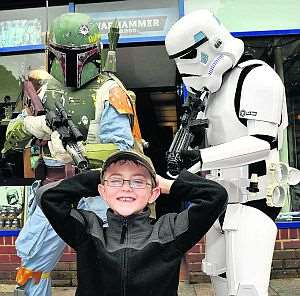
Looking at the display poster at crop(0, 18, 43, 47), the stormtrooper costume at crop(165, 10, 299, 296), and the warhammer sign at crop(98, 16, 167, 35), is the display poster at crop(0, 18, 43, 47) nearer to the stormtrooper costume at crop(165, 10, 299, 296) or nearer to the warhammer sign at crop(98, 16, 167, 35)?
the warhammer sign at crop(98, 16, 167, 35)

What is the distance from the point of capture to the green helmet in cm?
326

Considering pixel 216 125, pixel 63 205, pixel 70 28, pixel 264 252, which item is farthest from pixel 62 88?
pixel 264 252

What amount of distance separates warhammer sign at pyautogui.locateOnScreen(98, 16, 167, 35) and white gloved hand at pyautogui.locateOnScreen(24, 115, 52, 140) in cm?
254

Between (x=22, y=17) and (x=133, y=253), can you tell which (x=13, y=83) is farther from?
(x=133, y=253)

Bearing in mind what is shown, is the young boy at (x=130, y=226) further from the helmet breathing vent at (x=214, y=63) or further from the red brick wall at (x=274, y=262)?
the red brick wall at (x=274, y=262)

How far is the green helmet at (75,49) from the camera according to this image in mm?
3264

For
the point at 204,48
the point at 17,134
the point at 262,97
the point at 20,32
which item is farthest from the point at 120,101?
the point at 20,32

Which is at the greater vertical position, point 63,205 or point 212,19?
point 212,19

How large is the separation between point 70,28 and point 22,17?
2.83m

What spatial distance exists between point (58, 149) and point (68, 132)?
0.18m

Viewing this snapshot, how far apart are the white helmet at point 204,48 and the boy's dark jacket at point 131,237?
3.01ft

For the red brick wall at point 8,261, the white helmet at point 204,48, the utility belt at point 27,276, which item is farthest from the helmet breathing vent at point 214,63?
the red brick wall at point 8,261

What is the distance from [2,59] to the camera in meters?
5.79

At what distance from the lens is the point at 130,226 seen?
2217mm
